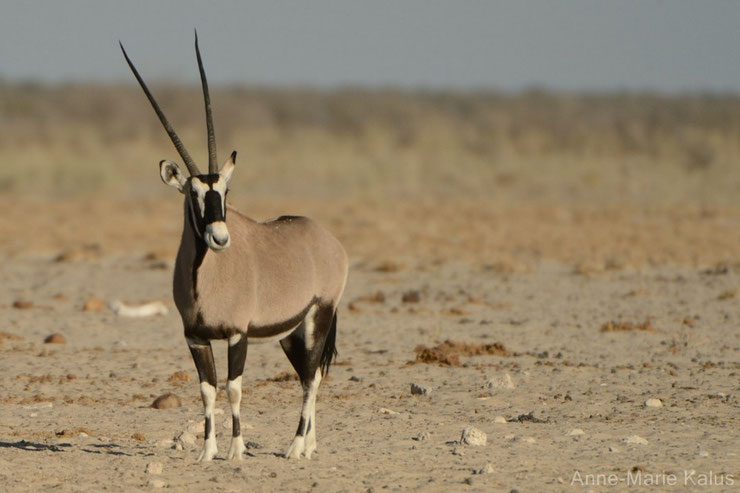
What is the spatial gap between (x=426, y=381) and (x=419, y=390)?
0.47m

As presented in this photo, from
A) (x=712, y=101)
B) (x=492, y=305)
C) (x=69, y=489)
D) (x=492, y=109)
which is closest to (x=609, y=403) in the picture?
(x=69, y=489)

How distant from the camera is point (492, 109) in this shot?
261ft

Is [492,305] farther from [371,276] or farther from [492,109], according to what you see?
[492,109]

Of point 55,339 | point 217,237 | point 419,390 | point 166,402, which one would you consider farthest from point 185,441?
point 55,339

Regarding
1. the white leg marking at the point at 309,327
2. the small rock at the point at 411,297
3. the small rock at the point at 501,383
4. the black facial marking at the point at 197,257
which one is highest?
the black facial marking at the point at 197,257

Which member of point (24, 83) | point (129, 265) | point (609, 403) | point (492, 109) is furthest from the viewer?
point (24, 83)

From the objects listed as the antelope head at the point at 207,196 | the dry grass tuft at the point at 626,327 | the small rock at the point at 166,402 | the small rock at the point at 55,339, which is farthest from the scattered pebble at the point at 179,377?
the dry grass tuft at the point at 626,327

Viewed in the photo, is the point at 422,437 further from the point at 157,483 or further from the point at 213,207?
the point at 213,207

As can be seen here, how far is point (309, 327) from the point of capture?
7711mm

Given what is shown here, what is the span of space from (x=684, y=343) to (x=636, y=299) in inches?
113

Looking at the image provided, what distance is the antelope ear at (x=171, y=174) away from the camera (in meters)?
7.01

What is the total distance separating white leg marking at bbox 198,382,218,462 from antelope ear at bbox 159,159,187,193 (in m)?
1.13

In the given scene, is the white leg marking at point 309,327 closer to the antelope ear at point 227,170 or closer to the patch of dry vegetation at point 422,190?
the antelope ear at point 227,170

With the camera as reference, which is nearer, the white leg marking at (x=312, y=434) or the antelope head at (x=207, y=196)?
the antelope head at (x=207, y=196)
